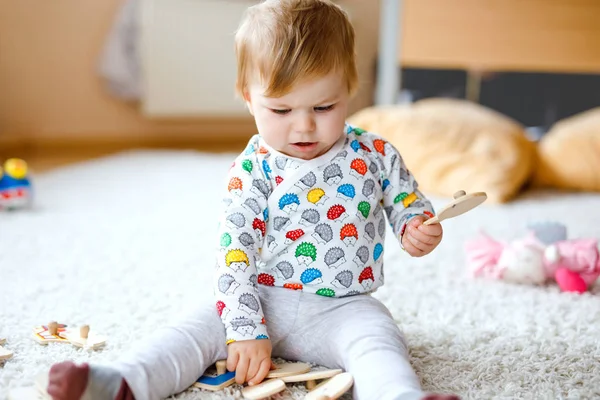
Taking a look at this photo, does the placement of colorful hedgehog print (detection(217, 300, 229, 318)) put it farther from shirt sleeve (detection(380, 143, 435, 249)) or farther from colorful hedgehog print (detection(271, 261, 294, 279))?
shirt sleeve (detection(380, 143, 435, 249))

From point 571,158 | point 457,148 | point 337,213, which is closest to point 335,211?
point 337,213

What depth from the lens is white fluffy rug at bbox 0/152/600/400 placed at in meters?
0.77

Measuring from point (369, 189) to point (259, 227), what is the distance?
0.43 ft

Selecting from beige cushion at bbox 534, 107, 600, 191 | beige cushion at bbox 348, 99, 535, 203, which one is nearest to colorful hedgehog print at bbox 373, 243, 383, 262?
beige cushion at bbox 348, 99, 535, 203

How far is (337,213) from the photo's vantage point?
793 millimetres

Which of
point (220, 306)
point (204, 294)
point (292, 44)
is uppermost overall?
point (292, 44)

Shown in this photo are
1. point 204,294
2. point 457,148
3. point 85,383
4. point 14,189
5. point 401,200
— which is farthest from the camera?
point 457,148

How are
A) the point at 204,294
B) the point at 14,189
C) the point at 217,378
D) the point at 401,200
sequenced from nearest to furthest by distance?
the point at 217,378
the point at 401,200
the point at 204,294
the point at 14,189

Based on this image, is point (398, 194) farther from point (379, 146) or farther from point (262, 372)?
point (262, 372)

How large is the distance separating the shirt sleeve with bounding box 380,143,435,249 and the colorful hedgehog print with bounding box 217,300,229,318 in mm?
215

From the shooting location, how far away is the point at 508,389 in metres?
0.73

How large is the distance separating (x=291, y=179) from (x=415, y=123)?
1118 mm

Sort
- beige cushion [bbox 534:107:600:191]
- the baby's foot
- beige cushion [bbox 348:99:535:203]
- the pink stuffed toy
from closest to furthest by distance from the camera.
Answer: the baby's foot
the pink stuffed toy
beige cushion [bbox 348:99:535:203]
beige cushion [bbox 534:107:600:191]

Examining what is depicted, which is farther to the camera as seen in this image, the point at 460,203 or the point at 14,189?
A: the point at 14,189
